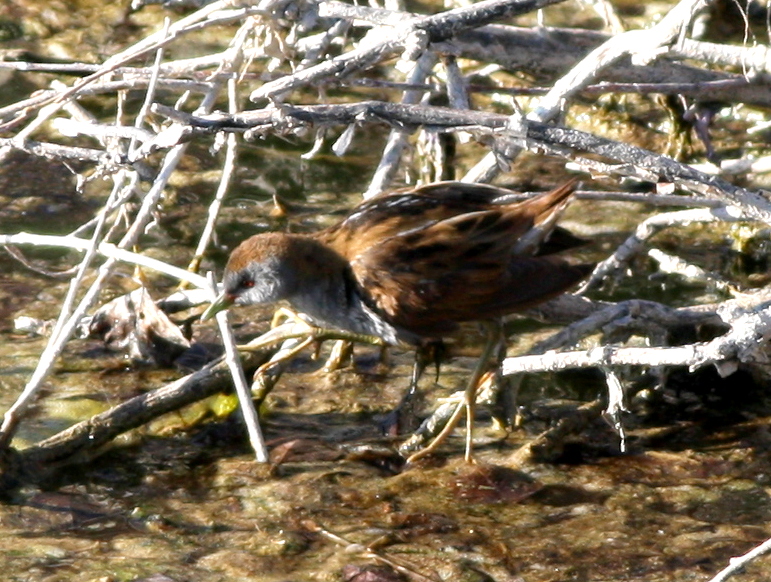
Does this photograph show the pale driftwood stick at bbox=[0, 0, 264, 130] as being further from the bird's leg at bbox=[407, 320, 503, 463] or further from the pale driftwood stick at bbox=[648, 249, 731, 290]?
the pale driftwood stick at bbox=[648, 249, 731, 290]

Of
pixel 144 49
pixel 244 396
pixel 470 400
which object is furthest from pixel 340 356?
pixel 144 49

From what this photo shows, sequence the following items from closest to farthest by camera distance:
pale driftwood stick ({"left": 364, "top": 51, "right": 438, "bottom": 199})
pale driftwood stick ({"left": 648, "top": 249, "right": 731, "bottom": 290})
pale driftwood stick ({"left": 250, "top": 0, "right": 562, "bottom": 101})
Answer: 1. pale driftwood stick ({"left": 250, "top": 0, "right": 562, "bottom": 101})
2. pale driftwood stick ({"left": 648, "top": 249, "right": 731, "bottom": 290})
3. pale driftwood stick ({"left": 364, "top": 51, "right": 438, "bottom": 199})

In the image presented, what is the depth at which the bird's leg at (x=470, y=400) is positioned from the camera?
172 inches

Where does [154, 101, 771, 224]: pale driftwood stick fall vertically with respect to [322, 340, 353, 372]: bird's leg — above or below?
above

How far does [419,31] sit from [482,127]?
0.54 metres

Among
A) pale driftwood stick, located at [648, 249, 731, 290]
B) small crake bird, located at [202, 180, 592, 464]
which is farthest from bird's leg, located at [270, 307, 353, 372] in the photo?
pale driftwood stick, located at [648, 249, 731, 290]

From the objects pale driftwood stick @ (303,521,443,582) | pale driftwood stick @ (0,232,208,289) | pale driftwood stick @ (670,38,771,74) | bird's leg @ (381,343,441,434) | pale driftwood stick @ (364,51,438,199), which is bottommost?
pale driftwood stick @ (303,521,443,582)

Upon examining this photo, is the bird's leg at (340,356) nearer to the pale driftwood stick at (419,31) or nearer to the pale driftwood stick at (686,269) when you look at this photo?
the pale driftwood stick at (419,31)

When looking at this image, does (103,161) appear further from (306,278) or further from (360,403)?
(360,403)

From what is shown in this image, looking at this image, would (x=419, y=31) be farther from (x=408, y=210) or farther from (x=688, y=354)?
(x=688, y=354)

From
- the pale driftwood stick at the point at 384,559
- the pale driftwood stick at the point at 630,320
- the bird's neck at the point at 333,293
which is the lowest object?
the pale driftwood stick at the point at 384,559

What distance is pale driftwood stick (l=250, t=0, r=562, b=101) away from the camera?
423cm

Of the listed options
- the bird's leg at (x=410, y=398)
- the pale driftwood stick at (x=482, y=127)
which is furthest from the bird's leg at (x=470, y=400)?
the pale driftwood stick at (x=482, y=127)

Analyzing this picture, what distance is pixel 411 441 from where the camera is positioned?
452cm
